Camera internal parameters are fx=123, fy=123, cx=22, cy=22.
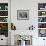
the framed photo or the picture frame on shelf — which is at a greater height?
the framed photo

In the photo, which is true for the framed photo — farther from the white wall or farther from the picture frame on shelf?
the picture frame on shelf

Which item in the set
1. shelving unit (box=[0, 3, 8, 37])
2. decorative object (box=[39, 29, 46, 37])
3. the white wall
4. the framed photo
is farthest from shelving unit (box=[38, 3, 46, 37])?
shelving unit (box=[0, 3, 8, 37])

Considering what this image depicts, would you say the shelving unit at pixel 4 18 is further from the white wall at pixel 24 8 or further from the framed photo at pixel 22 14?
the framed photo at pixel 22 14

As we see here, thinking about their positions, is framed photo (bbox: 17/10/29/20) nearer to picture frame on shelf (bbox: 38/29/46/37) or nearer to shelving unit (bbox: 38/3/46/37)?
shelving unit (bbox: 38/3/46/37)

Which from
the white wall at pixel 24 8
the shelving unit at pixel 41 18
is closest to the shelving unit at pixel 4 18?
the white wall at pixel 24 8

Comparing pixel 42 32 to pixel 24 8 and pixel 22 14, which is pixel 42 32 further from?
pixel 24 8

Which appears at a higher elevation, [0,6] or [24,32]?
[0,6]

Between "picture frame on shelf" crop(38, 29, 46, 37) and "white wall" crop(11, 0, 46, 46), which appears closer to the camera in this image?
"white wall" crop(11, 0, 46, 46)

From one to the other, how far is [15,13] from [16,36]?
121 centimetres

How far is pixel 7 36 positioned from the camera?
6660mm

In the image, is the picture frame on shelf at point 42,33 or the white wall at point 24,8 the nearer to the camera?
the white wall at point 24,8

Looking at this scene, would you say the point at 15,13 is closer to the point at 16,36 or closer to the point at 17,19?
the point at 17,19

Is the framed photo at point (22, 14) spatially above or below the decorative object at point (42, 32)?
above

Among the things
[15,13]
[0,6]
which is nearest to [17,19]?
[15,13]
